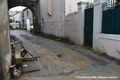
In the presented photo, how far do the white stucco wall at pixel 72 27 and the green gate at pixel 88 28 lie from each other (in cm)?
89

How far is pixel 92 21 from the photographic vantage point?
5637 millimetres

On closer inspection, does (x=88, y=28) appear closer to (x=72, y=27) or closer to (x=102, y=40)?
(x=102, y=40)

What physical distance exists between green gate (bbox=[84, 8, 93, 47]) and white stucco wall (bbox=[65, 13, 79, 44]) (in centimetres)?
89

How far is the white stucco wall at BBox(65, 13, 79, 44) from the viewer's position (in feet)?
23.4

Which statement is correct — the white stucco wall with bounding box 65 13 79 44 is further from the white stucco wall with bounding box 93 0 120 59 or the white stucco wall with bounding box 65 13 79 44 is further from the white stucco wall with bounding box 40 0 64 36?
the white stucco wall with bounding box 93 0 120 59

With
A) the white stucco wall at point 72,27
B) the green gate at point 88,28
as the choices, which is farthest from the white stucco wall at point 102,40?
the white stucco wall at point 72,27

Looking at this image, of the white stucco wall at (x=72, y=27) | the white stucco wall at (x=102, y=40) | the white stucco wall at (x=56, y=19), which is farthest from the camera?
the white stucco wall at (x=56, y=19)

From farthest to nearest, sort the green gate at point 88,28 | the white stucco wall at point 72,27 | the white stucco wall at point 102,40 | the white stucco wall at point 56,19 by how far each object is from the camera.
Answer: the white stucco wall at point 56,19 → the white stucco wall at point 72,27 → the green gate at point 88,28 → the white stucco wall at point 102,40

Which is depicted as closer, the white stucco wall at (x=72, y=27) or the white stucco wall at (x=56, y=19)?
the white stucco wall at (x=72, y=27)

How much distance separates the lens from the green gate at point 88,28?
5.77 metres

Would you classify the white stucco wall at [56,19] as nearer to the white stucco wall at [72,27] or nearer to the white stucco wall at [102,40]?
the white stucco wall at [72,27]

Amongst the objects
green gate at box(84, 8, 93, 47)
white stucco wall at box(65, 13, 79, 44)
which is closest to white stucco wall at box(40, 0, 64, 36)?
white stucco wall at box(65, 13, 79, 44)

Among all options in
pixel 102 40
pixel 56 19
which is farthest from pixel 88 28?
pixel 56 19

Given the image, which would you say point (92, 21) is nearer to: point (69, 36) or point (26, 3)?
point (69, 36)
